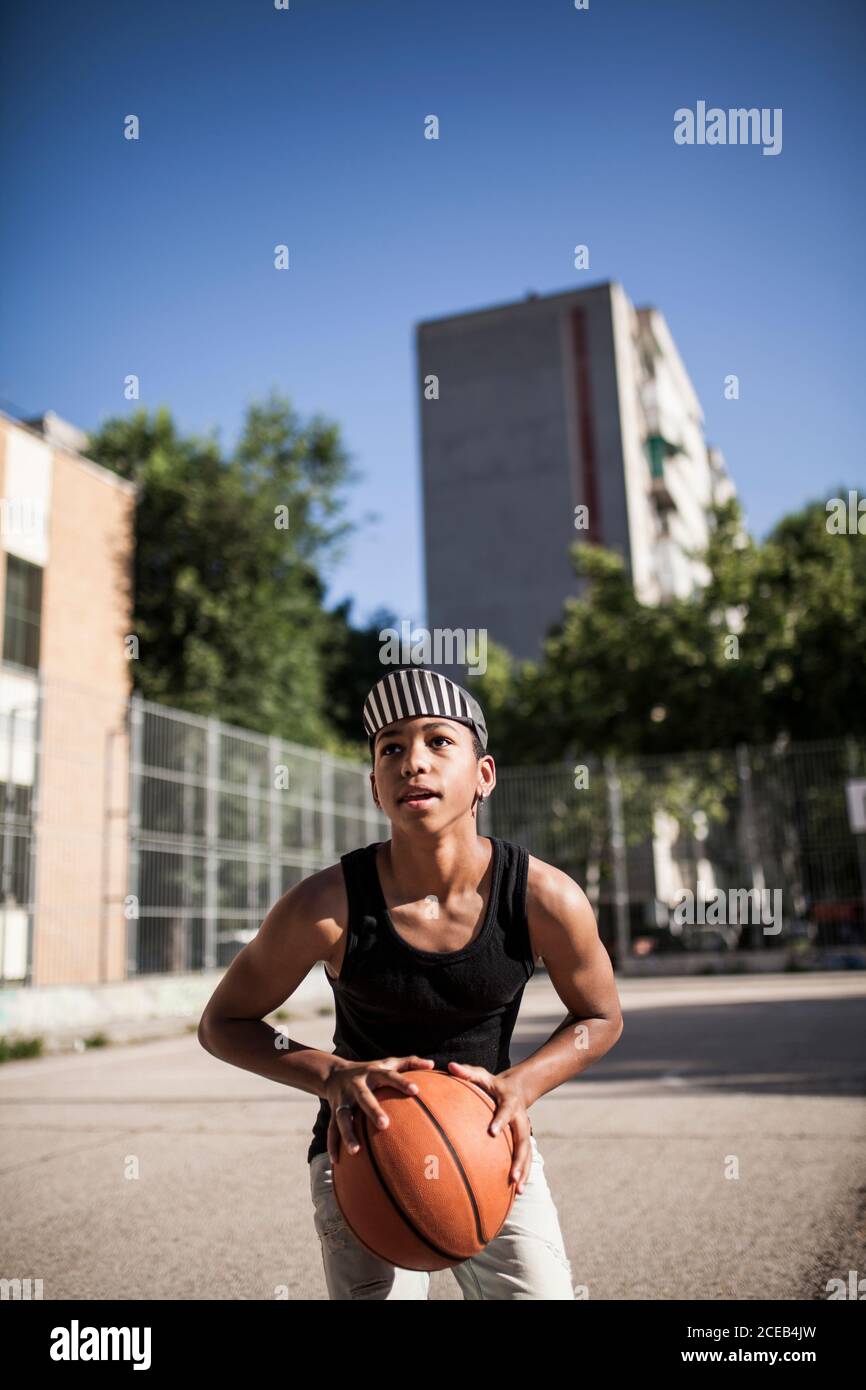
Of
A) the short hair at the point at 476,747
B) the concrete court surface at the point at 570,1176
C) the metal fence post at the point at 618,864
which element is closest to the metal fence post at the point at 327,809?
the metal fence post at the point at 618,864

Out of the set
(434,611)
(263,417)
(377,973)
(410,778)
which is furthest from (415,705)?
(434,611)

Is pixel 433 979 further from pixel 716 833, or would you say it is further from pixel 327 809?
pixel 716 833

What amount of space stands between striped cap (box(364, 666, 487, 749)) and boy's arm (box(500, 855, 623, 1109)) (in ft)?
1.34

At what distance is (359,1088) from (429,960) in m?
0.34

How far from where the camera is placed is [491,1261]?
8.48 ft

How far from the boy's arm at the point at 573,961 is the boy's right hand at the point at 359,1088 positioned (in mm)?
409

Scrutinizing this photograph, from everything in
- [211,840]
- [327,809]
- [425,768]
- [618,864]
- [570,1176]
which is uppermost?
[327,809]

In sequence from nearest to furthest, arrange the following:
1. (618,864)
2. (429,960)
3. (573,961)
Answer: (429,960)
(573,961)
(618,864)

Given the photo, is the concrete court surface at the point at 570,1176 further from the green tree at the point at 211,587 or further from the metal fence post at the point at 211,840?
the green tree at the point at 211,587

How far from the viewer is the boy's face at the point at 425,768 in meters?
2.57

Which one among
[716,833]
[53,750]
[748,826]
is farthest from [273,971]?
[716,833]

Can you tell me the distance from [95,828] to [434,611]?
3135 centimetres

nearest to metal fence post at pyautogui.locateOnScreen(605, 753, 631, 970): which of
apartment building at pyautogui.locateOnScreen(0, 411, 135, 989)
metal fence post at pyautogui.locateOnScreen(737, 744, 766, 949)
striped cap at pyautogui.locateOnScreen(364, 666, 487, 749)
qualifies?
metal fence post at pyautogui.locateOnScreen(737, 744, 766, 949)
